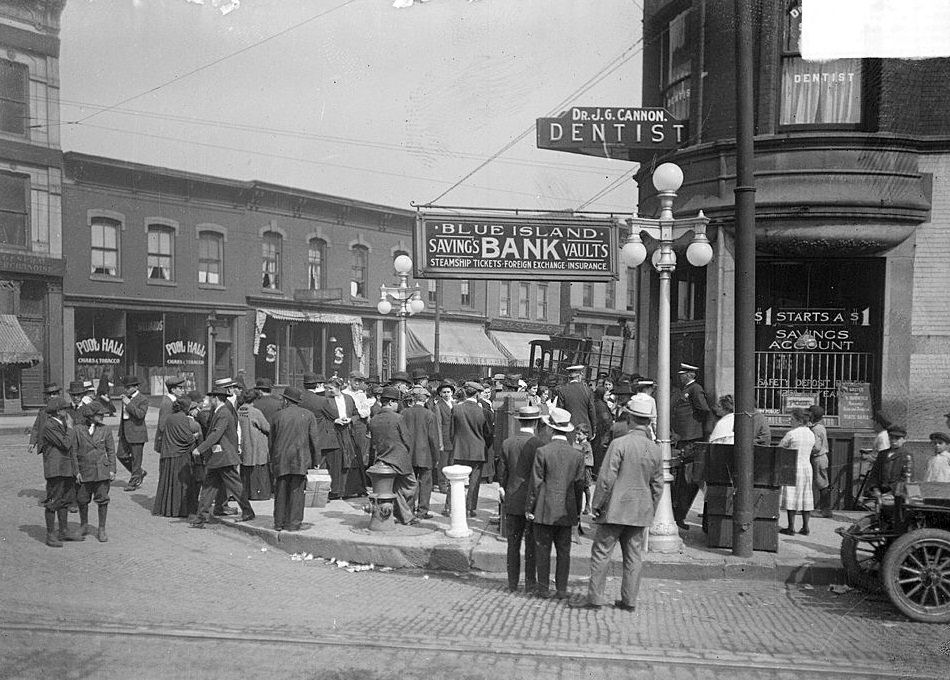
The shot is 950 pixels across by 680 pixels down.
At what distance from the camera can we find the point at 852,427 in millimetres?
11531

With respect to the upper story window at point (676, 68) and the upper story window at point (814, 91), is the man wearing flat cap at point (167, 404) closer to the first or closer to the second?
the upper story window at point (676, 68)

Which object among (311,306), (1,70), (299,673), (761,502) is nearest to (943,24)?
(761,502)

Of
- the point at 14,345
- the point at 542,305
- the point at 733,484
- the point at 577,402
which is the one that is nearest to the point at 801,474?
the point at 733,484

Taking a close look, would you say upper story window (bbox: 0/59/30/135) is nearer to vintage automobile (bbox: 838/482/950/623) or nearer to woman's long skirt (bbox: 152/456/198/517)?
woman's long skirt (bbox: 152/456/198/517)

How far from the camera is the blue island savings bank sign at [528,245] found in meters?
10.6

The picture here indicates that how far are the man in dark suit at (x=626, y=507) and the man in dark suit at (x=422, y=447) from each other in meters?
3.84

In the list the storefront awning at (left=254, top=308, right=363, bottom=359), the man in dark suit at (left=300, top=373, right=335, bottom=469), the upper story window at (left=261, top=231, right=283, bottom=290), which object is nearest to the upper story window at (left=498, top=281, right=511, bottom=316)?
the storefront awning at (left=254, top=308, right=363, bottom=359)

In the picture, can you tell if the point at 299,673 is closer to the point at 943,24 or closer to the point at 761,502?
the point at 761,502

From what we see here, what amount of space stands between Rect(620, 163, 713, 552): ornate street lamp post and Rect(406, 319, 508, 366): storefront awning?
79.8 feet

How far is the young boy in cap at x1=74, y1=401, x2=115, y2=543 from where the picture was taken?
8.86m

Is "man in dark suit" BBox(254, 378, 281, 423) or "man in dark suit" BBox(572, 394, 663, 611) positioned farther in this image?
"man in dark suit" BBox(254, 378, 281, 423)

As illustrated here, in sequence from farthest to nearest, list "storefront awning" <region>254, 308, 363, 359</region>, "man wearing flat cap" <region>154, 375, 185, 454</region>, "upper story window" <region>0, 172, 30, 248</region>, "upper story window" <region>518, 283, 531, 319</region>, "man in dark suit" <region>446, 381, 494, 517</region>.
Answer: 1. "upper story window" <region>518, 283, 531, 319</region>
2. "storefront awning" <region>254, 308, 363, 359</region>
3. "upper story window" <region>0, 172, 30, 248</region>
4. "man wearing flat cap" <region>154, 375, 185, 454</region>
5. "man in dark suit" <region>446, 381, 494, 517</region>

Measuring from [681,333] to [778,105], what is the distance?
13.2 feet

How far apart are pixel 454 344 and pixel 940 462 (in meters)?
27.8
